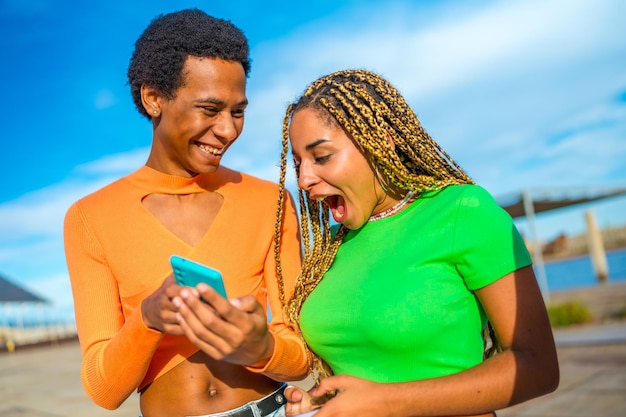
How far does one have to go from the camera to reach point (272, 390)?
7.65ft

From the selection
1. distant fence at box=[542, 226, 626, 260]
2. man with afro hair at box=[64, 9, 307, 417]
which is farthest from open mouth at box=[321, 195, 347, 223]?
distant fence at box=[542, 226, 626, 260]

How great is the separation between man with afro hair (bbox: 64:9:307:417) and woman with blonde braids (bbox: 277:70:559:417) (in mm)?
189

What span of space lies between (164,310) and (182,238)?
709 millimetres

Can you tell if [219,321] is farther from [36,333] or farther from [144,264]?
[36,333]

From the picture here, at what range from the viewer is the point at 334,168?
209cm

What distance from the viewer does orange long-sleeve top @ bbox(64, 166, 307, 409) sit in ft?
6.48

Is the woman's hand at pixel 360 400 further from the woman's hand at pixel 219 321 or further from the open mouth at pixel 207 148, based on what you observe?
the open mouth at pixel 207 148

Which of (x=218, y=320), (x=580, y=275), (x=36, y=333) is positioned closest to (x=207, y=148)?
(x=218, y=320)

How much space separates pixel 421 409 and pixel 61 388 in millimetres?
9526

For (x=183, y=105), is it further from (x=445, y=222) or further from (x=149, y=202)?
(x=445, y=222)

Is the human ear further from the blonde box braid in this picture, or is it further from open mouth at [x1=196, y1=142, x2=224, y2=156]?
the blonde box braid

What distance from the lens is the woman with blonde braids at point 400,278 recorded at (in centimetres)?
177

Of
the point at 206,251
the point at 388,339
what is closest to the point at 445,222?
the point at 388,339

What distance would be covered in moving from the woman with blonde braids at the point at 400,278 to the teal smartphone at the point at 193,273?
0.50 meters
